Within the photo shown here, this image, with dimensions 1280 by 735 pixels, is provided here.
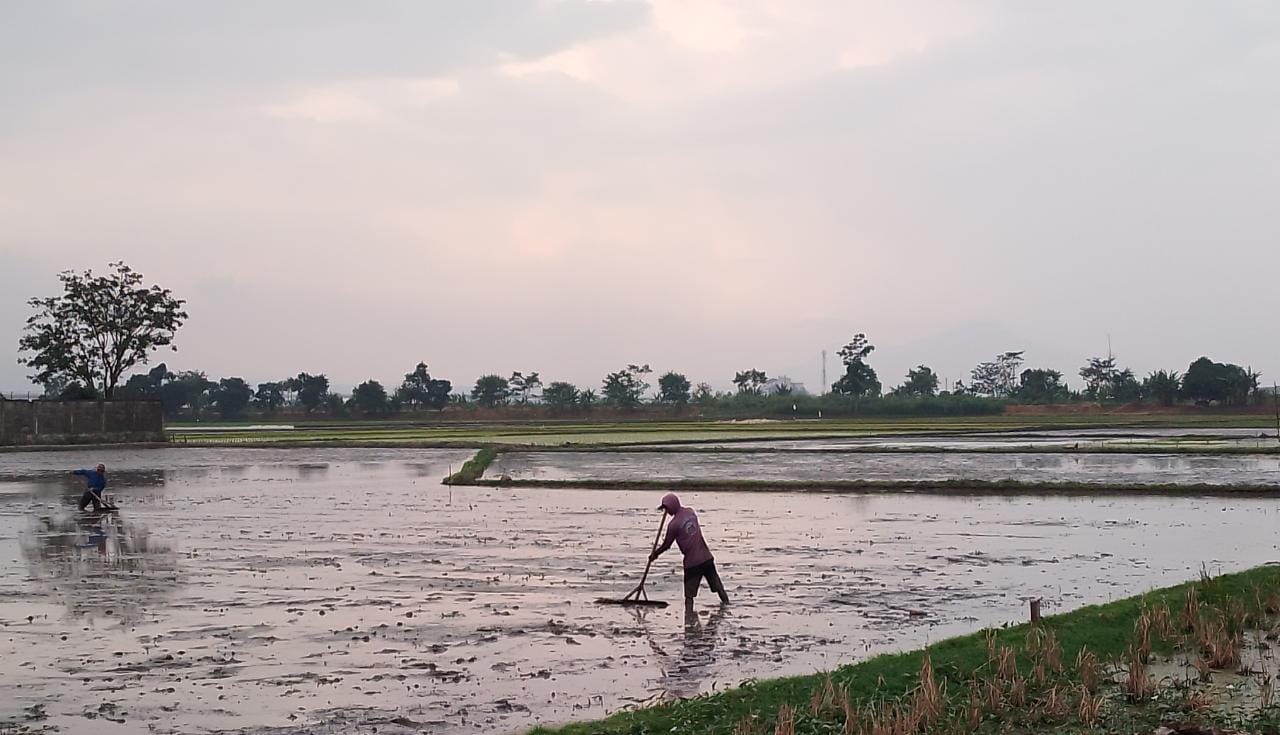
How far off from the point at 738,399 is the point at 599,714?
109 meters

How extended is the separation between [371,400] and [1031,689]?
109 m

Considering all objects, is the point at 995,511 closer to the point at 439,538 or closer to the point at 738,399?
the point at 439,538

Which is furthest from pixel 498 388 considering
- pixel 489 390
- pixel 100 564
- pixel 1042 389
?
pixel 100 564

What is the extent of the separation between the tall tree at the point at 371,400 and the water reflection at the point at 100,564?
8973 cm

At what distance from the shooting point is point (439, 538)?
20.9 meters

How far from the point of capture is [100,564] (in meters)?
18.0

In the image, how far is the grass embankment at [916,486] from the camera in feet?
91.7

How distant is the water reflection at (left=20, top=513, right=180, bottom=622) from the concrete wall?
125ft

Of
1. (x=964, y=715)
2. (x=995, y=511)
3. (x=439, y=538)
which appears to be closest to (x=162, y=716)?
(x=964, y=715)

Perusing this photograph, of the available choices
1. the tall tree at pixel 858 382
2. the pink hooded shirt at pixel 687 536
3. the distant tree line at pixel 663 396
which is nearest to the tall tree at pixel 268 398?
the distant tree line at pixel 663 396

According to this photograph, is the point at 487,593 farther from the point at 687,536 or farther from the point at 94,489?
the point at 94,489

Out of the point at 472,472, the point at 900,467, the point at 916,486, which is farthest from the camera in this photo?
the point at 900,467

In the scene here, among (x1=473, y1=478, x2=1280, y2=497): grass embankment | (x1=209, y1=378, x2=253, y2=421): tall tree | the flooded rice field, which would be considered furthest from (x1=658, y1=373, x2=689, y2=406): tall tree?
(x1=473, y1=478, x2=1280, y2=497): grass embankment

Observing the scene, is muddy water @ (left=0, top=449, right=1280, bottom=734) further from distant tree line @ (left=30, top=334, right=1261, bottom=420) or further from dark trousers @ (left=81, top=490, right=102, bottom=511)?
distant tree line @ (left=30, top=334, right=1261, bottom=420)
